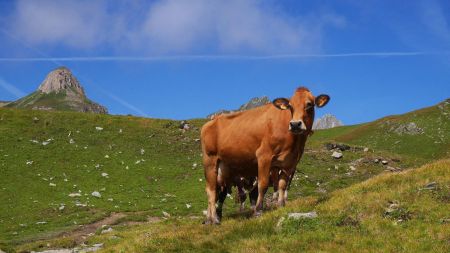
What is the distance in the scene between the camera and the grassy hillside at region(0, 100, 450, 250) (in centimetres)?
2777

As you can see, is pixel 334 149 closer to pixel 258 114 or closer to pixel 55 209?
pixel 55 209

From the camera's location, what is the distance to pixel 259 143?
1363 cm

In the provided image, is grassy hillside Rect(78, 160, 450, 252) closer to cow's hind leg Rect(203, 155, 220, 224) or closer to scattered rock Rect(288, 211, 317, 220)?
scattered rock Rect(288, 211, 317, 220)

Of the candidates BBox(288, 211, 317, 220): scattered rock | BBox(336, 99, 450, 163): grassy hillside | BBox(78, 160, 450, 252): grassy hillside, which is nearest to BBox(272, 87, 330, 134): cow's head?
BBox(288, 211, 317, 220): scattered rock

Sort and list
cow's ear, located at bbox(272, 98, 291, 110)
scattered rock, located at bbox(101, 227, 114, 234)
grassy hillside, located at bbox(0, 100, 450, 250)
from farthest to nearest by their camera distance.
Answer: grassy hillside, located at bbox(0, 100, 450, 250) → scattered rock, located at bbox(101, 227, 114, 234) → cow's ear, located at bbox(272, 98, 291, 110)

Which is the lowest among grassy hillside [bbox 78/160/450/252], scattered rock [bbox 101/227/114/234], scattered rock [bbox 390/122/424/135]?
grassy hillside [bbox 78/160/450/252]

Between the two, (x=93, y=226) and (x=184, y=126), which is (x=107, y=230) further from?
(x=184, y=126)

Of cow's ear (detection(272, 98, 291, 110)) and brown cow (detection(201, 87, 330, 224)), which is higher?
cow's ear (detection(272, 98, 291, 110))

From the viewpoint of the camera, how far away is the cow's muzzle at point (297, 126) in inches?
478

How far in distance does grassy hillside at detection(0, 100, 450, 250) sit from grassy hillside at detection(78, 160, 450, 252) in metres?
7.79

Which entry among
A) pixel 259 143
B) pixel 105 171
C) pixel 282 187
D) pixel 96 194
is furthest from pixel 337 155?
pixel 259 143

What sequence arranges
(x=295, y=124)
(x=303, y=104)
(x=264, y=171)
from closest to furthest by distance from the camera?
(x=295, y=124)
(x=303, y=104)
(x=264, y=171)

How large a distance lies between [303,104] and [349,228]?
338cm

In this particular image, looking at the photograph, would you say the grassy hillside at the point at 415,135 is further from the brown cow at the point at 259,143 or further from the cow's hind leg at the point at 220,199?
the brown cow at the point at 259,143
